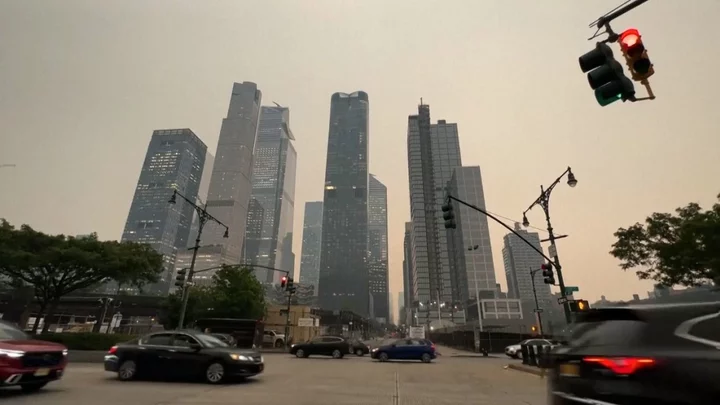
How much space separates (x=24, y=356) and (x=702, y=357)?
36.8ft

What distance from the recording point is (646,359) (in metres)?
3.09

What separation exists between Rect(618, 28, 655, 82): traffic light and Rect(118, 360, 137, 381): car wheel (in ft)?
46.0

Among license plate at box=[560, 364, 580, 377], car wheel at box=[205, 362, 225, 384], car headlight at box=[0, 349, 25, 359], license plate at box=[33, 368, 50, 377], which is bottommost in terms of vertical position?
car wheel at box=[205, 362, 225, 384]

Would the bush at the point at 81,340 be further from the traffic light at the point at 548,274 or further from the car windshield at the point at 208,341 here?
the traffic light at the point at 548,274

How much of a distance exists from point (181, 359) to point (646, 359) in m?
11.1

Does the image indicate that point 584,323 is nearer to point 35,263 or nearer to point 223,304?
point 35,263

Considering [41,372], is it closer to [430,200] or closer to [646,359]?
[646,359]

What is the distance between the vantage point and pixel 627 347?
3.26 meters

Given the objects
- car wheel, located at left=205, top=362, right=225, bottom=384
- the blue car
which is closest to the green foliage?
the blue car

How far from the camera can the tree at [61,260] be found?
2462 centimetres

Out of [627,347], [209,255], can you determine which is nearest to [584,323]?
[627,347]

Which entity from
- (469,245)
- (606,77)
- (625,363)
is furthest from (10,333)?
(469,245)

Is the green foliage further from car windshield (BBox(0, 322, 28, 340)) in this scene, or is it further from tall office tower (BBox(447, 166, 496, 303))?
tall office tower (BBox(447, 166, 496, 303))

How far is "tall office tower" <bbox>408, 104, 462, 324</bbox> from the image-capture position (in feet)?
523
